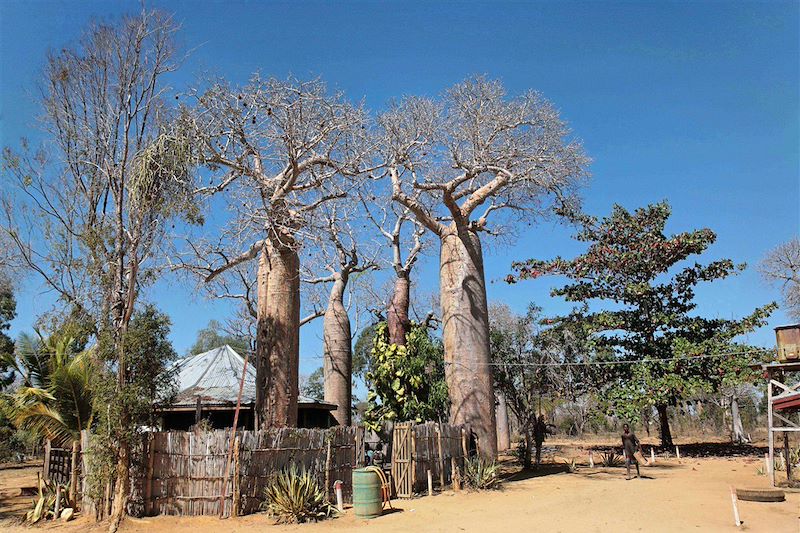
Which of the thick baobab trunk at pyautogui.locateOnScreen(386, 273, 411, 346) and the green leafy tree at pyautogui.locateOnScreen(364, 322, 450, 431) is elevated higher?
the thick baobab trunk at pyautogui.locateOnScreen(386, 273, 411, 346)

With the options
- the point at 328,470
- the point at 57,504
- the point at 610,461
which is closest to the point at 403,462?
the point at 328,470

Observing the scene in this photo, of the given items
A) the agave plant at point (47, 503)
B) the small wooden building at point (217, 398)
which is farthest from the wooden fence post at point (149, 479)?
the small wooden building at point (217, 398)

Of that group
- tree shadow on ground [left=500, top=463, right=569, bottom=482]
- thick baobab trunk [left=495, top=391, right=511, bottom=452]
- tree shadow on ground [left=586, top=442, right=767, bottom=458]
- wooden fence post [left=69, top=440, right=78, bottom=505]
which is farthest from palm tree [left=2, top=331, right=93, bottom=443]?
thick baobab trunk [left=495, top=391, right=511, bottom=452]

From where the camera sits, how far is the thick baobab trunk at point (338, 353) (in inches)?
699

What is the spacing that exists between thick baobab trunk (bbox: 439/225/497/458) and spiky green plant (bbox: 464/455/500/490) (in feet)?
3.18

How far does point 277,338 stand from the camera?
11.3 meters

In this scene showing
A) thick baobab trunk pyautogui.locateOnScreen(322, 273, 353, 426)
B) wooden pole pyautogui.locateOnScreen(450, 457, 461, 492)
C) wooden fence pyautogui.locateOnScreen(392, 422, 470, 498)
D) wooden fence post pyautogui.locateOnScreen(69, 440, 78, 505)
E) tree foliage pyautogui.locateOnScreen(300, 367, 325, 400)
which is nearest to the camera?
wooden fence post pyautogui.locateOnScreen(69, 440, 78, 505)

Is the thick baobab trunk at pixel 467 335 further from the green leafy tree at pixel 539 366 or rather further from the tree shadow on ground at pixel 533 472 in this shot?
the green leafy tree at pixel 539 366

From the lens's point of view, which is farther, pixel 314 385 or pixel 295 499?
pixel 314 385

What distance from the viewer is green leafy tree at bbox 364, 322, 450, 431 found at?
14.0 m

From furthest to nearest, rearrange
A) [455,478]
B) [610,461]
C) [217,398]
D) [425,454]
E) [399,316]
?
[610,461], [399,316], [217,398], [455,478], [425,454]

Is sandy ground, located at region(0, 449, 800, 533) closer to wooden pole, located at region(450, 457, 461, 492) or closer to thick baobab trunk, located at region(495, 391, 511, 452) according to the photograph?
wooden pole, located at region(450, 457, 461, 492)

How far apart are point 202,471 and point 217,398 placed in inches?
178

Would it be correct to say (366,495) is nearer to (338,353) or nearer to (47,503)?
(47,503)
